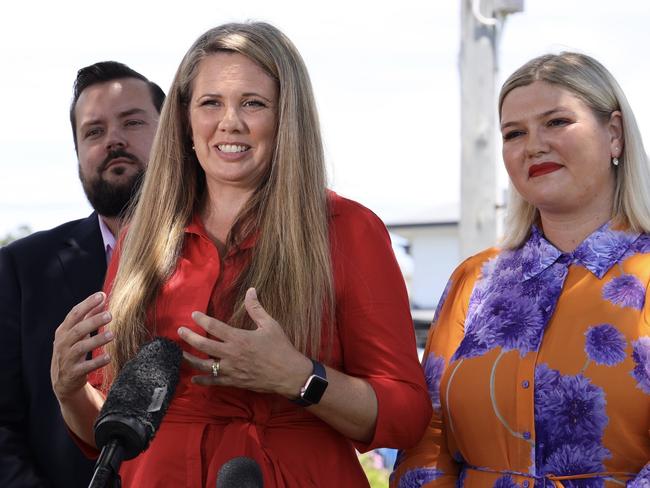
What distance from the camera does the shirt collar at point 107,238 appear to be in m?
4.24

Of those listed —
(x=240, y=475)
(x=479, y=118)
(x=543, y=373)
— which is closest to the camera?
(x=240, y=475)

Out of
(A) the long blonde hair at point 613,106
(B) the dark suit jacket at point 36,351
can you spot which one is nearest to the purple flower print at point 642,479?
(A) the long blonde hair at point 613,106

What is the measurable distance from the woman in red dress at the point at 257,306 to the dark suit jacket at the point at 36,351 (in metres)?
0.64

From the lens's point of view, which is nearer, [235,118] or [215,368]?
[215,368]

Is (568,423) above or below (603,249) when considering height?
below

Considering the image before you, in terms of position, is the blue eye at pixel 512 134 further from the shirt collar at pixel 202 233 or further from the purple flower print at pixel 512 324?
the shirt collar at pixel 202 233

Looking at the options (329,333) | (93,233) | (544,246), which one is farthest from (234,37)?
(93,233)

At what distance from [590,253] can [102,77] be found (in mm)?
2308

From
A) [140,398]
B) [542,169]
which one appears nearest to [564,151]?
[542,169]

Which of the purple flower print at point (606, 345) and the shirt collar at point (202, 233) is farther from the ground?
the shirt collar at point (202, 233)

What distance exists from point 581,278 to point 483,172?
3.36 metres

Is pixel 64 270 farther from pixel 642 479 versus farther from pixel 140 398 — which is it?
pixel 642 479

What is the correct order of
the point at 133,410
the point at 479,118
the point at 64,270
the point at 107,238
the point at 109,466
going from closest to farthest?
the point at 109,466 → the point at 133,410 → the point at 64,270 → the point at 107,238 → the point at 479,118

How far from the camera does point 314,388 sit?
9.17 ft
